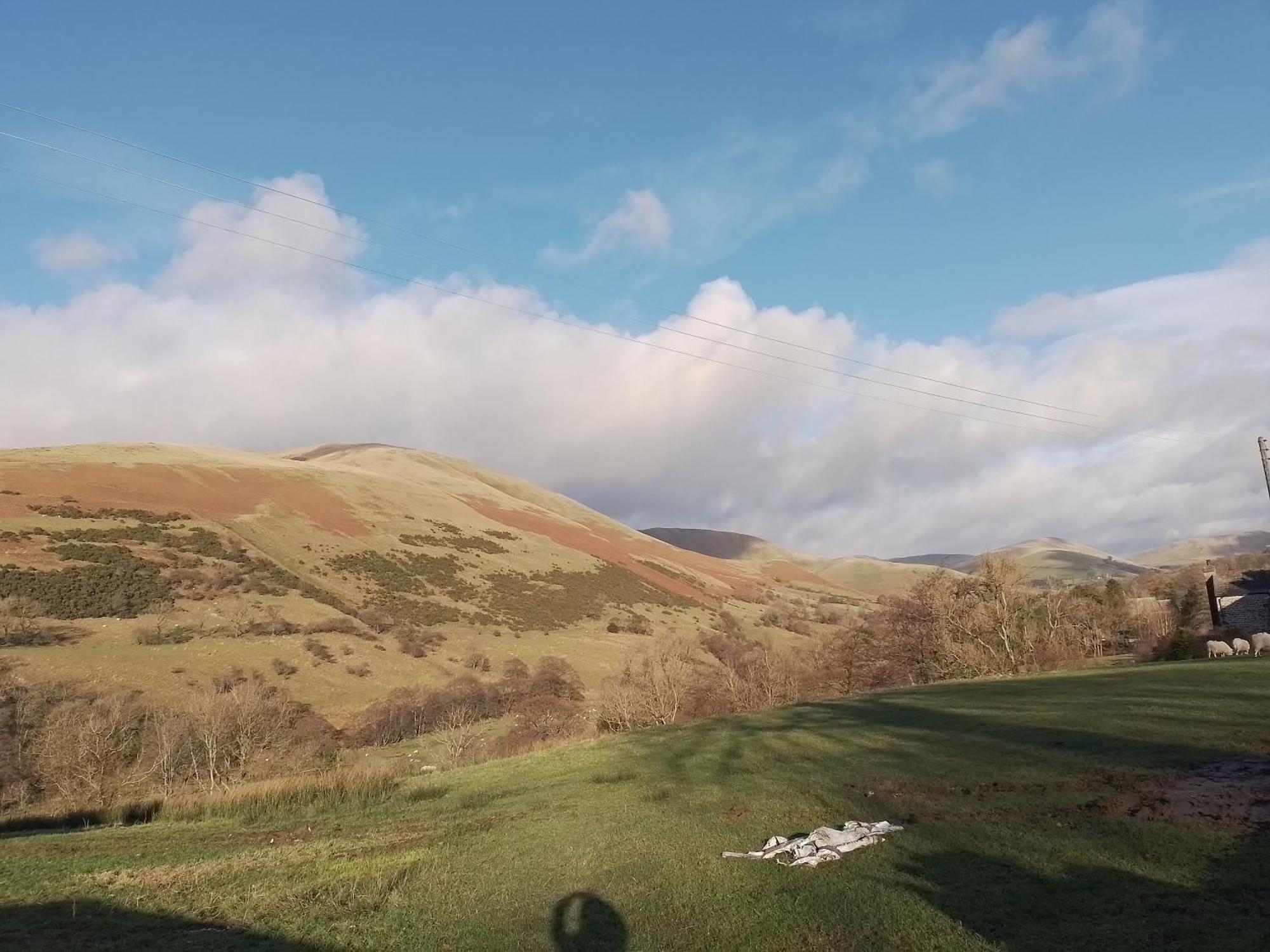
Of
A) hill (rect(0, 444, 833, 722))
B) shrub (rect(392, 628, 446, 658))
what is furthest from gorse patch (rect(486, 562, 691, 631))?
shrub (rect(392, 628, 446, 658))

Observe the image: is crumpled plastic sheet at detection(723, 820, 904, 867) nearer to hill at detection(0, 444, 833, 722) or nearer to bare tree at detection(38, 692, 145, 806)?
bare tree at detection(38, 692, 145, 806)

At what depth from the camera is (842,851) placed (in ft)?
36.0

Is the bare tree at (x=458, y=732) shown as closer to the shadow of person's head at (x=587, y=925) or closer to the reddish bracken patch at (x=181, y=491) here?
the shadow of person's head at (x=587, y=925)

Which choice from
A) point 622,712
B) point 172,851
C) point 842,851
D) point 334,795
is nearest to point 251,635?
point 622,712

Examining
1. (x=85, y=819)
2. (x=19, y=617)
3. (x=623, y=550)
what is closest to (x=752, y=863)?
(x=85, y=819)

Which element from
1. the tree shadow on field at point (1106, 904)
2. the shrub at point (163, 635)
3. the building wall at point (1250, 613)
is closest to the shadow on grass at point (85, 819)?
the tree shadow on field at point (1106, 904)

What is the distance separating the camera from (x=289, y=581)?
75.3 metres

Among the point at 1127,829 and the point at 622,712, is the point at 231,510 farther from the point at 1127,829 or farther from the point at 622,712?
the point at 1127,829

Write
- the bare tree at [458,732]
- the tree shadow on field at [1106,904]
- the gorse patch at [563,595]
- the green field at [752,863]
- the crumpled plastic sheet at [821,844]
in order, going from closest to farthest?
the tree shadow on field at [1106,904] < the green field at [752,863] < the crumpled plastic sheet at [821,844] < the bare tree at [458,732] < the gorse patch at [563,595]

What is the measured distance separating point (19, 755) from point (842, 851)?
43698 millimetres

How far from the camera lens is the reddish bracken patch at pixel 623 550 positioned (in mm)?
128125

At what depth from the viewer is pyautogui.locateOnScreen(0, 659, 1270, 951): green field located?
845 centimetres

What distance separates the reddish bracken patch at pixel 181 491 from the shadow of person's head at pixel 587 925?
271ft

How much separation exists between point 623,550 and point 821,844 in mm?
136294
